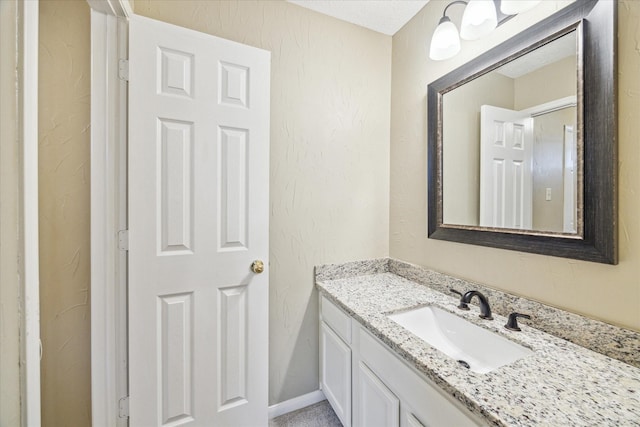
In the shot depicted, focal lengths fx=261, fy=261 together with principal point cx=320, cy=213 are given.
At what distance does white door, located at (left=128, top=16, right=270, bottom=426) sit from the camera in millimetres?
1152

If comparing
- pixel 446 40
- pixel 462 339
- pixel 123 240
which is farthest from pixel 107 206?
pixel 446 40

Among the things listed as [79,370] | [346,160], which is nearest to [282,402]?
[79,370]

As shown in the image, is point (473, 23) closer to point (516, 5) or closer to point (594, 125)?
point (516, 5)

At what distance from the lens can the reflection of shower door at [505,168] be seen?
3.58 ft

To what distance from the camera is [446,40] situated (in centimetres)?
129

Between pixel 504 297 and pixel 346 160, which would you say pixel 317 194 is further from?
pixel 504 297

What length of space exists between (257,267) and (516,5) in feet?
5.17

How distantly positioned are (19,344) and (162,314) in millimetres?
719

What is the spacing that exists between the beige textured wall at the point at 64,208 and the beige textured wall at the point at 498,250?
169 centimetres

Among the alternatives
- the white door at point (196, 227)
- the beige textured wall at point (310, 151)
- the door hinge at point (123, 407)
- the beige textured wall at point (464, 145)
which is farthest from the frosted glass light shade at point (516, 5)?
the door hinge at point (123, 407)

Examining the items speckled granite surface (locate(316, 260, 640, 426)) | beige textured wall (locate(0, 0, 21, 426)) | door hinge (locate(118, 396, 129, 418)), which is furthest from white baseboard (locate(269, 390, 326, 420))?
beige textured wall (locate(0, 0, 21, 426))

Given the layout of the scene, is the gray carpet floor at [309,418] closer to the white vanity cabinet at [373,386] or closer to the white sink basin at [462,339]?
the white vanity cabinet at [373,386]

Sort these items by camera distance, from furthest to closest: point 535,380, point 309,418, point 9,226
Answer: point 309,418, point 535,380, point 9,226

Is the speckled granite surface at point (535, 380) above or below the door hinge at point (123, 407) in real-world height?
above
